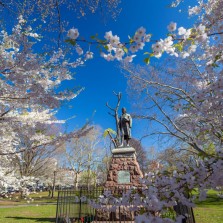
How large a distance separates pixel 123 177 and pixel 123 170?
31cm

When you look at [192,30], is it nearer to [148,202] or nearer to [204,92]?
[204,92]

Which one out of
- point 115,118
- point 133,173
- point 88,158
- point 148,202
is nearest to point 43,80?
point 148,202

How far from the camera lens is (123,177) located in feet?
30.6

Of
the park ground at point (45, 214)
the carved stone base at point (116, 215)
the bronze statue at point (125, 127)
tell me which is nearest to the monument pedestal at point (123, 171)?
the carved stone base at point (116, 215)

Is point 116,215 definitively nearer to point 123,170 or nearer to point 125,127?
point 123,170

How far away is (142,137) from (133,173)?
2.63 m

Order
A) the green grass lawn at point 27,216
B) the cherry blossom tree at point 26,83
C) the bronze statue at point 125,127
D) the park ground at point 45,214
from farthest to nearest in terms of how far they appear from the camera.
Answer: the bronze statue at point 125,127, the green grass lawn at point 27,216, the park ground at point 45,214, the cherry blossom tree at point 26,83

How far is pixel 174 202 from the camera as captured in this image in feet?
5.84

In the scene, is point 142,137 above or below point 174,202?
above

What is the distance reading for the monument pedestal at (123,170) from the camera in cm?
919

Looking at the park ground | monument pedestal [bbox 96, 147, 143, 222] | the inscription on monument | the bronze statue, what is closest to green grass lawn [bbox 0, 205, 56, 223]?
the park ground

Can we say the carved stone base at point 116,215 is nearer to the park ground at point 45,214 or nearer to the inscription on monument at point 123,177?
the inscription on monument at point 123,177

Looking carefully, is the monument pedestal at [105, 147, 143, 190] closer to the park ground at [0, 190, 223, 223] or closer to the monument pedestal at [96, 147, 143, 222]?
the monument pedestal at [96, 147, 143, 222]

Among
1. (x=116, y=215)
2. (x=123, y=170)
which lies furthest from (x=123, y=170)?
(x=116, y=215)
